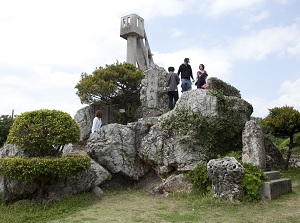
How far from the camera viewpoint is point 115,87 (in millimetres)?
16469

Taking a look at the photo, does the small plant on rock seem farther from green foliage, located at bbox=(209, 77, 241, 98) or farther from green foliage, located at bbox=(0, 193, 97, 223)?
green foliage, located at bbox=(209, 77, 241, 98)

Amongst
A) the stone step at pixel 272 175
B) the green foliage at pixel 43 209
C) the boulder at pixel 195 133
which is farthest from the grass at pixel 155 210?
the boulder at pixel 195 133

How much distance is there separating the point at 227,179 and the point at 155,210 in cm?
214

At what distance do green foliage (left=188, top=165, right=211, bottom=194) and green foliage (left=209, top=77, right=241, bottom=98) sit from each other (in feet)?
12.2

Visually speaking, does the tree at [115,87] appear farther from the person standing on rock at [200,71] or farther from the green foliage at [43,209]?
the green foliage at [43,209]

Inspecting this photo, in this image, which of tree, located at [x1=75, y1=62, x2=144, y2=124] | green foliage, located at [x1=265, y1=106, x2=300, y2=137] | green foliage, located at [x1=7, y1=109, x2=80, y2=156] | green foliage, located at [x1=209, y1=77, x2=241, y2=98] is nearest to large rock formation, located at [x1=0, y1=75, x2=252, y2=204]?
green foliage, located at [x1=209, y1=77, x2=241, y2=98]

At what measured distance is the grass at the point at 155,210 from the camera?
730cm

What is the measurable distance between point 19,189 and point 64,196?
135 cm

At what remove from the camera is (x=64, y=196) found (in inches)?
380

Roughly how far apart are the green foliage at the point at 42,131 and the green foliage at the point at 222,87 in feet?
18.9

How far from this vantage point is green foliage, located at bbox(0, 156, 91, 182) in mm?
8789

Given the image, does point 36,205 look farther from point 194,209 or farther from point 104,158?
point 194,209

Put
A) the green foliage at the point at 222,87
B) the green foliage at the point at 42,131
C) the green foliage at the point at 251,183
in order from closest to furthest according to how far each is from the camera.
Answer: the green foliage at the point at 251,183 → the green foliage at the point at 42,131 → the green foliage at the point at 222,87

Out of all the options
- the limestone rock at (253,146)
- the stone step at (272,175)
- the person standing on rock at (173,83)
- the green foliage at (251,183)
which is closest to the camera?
the green foliage at (251,183)
